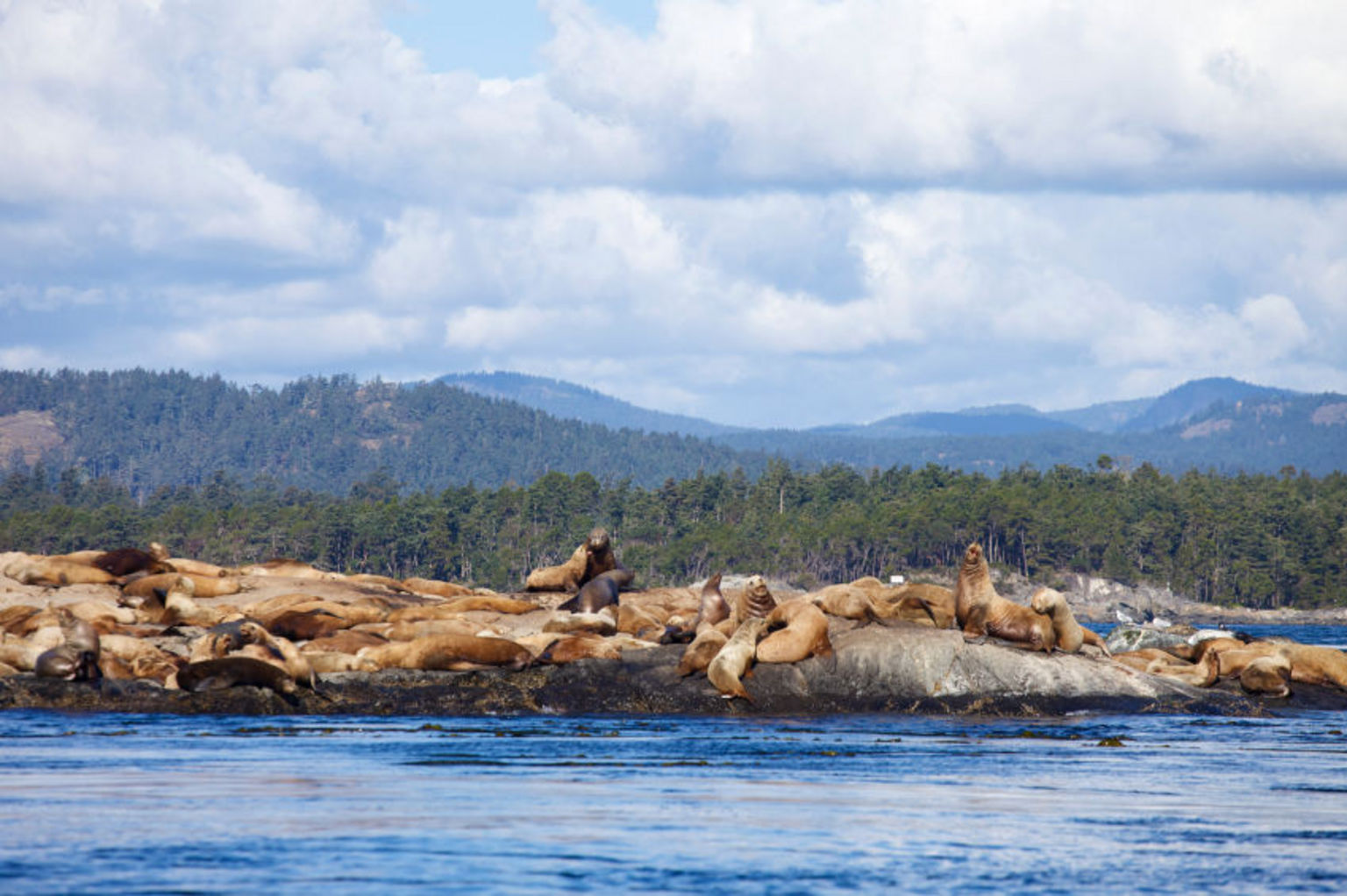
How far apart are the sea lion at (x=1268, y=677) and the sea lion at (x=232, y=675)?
15221 millimetres

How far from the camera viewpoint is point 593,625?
85.9 feet

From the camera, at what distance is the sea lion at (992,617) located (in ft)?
78.3

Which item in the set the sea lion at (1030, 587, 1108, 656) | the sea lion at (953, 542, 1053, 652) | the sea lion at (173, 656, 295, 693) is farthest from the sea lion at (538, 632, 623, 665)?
the sea lion at (1030, 587, 1108, 656)

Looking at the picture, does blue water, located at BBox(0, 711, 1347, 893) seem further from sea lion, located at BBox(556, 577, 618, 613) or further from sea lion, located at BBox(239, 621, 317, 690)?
sea lion, located at BBox(556, 577, 618, 613)

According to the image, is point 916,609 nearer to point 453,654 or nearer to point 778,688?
point 778,688

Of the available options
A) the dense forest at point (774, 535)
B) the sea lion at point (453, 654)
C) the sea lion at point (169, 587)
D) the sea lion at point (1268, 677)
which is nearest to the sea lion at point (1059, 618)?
the sea lion at point (1268, 677)

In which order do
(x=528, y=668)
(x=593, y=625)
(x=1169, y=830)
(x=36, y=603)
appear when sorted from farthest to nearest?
(x=36, y=603), (x=593, y=625), (x=528, y=668), (x=1169, y=830)

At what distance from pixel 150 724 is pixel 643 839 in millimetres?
11150

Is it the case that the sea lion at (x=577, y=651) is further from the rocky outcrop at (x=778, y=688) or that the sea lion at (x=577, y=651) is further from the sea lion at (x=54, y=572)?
the sea lion at (x=54, y=572)

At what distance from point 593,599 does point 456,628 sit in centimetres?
442

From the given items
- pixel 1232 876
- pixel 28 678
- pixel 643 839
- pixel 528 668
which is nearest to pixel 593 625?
pixel 528 668

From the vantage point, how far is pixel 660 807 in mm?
13734

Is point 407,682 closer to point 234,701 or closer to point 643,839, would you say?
point 234,701

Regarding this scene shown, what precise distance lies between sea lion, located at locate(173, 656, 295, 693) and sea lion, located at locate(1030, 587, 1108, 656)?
11342mm
